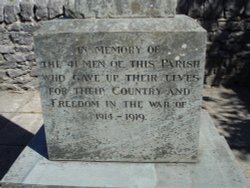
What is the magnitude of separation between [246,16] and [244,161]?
2.82 m

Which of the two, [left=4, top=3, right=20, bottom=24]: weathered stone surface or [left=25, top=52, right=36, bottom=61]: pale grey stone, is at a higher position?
[left=4, top=3, right=20, bottom=24]: weathered stone surface

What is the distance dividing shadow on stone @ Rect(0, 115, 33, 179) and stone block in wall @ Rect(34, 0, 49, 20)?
1667 mm

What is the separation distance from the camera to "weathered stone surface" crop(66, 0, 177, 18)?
2598 millimetres

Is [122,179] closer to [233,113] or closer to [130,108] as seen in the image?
[130,108]

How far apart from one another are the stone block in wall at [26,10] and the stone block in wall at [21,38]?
0.79 feet

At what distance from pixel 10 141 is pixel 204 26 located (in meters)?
3.39

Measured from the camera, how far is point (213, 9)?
5867mm

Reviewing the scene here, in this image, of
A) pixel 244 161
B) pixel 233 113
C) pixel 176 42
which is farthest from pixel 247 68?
pixel 176 42

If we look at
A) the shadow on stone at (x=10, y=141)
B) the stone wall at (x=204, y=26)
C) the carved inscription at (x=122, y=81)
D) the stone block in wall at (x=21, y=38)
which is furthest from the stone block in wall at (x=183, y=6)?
the carved inscription at (x=122, y=81)

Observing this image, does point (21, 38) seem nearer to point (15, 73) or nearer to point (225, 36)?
point (15, 73)

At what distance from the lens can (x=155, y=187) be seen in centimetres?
255

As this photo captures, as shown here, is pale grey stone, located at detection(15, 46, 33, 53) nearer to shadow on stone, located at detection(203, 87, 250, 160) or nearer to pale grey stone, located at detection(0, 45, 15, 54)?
pale grey stone, located at detection(0, 45, 15, 54)

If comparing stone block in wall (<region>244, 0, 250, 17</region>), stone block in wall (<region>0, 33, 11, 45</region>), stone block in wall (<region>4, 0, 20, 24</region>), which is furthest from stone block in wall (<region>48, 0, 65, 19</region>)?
stone block in wall (<region>244, 0, 250, 17</region>)

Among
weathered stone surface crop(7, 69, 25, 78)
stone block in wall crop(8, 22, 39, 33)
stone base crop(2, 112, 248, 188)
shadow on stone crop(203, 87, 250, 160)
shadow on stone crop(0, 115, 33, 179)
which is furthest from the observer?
weathered stone surface crop(7, 69, 25, 78)
